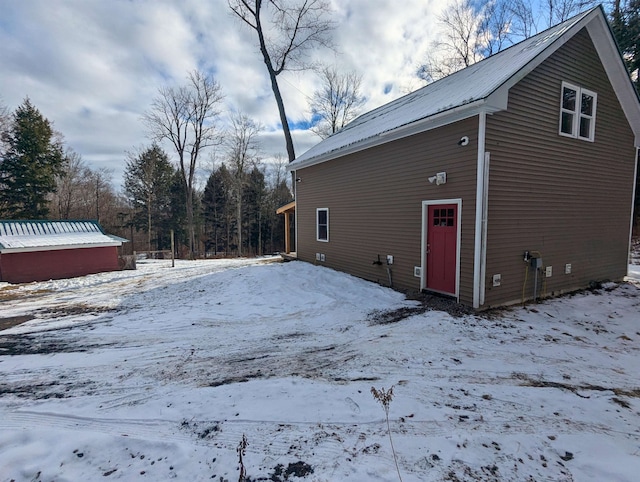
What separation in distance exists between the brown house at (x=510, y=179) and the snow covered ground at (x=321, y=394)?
3.82 ft

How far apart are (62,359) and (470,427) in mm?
5060

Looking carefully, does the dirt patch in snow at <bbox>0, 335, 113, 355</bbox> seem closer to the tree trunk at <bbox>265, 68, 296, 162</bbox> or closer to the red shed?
the red shed

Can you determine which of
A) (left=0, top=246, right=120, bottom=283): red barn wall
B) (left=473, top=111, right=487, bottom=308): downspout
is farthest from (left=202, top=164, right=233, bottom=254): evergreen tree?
(left=473, top=111, right=487, bottom=308): downspout

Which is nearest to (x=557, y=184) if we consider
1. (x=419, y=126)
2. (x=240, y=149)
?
(x=419, y=126)

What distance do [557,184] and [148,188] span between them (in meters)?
29.3

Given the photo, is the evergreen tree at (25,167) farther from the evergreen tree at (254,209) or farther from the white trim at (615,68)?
the white trim at (615,68)

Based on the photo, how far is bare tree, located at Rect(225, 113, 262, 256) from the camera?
2756cm

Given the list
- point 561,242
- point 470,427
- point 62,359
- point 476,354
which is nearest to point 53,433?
point 62,359

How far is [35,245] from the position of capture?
36.7 feet

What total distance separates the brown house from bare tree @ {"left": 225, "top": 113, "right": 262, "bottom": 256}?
20.6 meters

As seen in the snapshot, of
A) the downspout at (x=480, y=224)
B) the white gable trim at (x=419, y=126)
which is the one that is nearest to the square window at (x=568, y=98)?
the white gable trim at (x=419, y=126)

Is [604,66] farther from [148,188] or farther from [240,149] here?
[148,188]

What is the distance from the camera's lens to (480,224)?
589cm

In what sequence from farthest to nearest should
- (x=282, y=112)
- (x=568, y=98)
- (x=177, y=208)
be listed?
(x=177, y=208) → (x=282, y=112) → (x=568, y=98)
